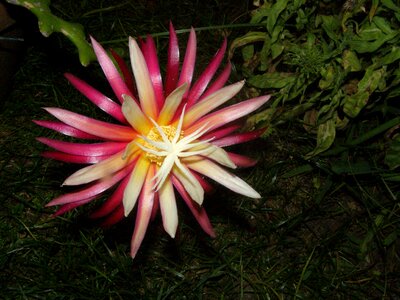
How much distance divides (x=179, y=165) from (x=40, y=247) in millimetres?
933

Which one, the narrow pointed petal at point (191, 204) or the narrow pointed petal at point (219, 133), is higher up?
the narrow pointed petal at point (219, 133)

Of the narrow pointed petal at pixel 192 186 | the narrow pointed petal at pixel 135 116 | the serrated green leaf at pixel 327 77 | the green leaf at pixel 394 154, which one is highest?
the narrow pointed petal at pixel 135 116

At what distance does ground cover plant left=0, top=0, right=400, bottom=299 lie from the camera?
1.70 m

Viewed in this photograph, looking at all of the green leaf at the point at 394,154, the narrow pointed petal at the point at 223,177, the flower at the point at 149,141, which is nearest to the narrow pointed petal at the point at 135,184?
the flower at the point at 149,141

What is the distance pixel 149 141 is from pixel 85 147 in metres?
0.18

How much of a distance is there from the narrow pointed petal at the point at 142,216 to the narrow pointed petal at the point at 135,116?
0.14 metres

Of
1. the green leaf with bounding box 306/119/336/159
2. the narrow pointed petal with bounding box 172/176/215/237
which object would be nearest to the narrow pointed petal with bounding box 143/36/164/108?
the narrow pointed petal with bounding box 172/176/215/237

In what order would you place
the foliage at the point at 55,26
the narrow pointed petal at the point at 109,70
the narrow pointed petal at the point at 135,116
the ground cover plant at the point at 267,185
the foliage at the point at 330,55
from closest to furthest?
1. the narrow pointed petal at the point at 135,116
2. the narrow pointed petal at the point at 109,70
3. the foliage at the point at 55,26
4. the foliage at the point at 330,55
5. the ground cover plant at the point at 267,185

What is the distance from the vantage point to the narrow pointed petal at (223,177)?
1.23 metres

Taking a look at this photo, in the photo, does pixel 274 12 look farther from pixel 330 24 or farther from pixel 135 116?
pixel 135 116

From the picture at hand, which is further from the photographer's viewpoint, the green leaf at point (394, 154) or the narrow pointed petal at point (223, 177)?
the green leaf at point (394, 154)

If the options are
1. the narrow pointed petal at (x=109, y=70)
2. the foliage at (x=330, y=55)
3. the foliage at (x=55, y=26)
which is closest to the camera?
the narrow pointed petal at (x=109, y=70)

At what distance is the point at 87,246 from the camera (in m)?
1.84

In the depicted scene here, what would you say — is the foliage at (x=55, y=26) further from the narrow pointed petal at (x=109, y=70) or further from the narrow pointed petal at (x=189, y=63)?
the narrow pointed petal at (x=189, y=63)
